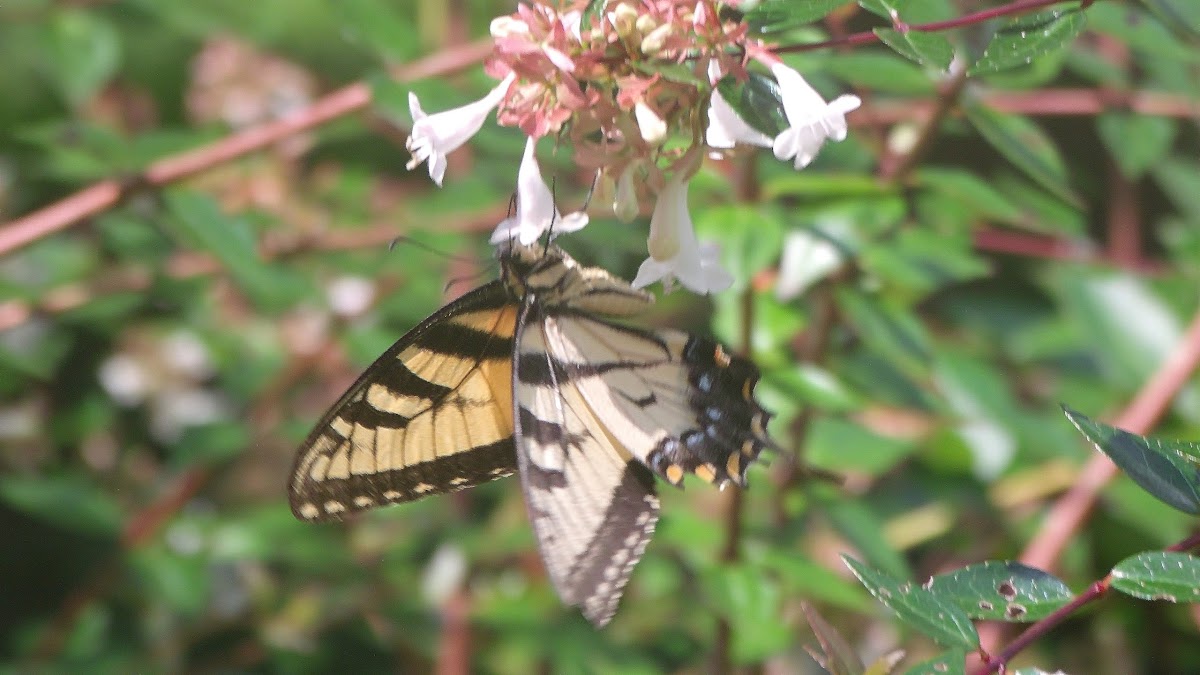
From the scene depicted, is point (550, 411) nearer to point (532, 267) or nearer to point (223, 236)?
point (532, 267)

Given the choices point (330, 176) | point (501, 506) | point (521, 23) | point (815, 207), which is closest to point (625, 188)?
point (521, 23)

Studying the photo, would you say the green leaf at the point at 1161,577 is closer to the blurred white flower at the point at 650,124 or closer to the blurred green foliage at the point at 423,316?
the blurred white flower at the point at 650,124

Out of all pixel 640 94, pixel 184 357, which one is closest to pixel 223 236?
pixel 640 94

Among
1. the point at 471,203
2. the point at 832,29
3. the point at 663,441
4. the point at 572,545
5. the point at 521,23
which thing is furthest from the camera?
the point at 471,203

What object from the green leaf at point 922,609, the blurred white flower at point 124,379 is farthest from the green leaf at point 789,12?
the blurred white flower at point 124,379

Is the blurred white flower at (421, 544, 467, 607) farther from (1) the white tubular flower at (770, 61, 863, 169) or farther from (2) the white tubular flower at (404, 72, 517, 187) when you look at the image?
(1) the white tubular flower at (770, 61, 863, 169)

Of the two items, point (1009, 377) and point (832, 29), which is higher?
point (832, 29)

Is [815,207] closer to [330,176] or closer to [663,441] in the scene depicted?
[663,441]

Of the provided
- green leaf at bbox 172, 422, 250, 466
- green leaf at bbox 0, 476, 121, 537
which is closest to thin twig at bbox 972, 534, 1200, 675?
green leaf at bbox 172, 422, 250, 466
